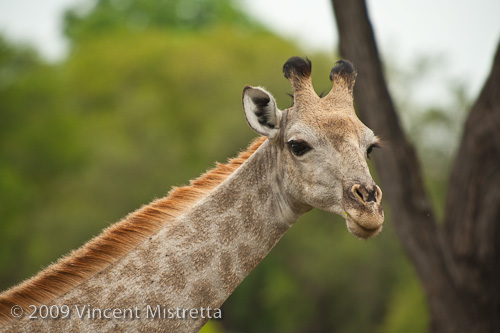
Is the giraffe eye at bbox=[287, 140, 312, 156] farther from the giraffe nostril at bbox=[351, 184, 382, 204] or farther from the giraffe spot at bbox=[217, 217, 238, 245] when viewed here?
the giraffe spot at bbox=[217, 217, 238, 245]

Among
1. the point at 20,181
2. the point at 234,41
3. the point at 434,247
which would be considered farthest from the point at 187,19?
the point at 434,247

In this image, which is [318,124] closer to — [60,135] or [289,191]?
[289,191]

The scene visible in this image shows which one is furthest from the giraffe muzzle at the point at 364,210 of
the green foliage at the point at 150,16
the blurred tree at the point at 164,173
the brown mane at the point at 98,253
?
the green foliage at the point at 150,16

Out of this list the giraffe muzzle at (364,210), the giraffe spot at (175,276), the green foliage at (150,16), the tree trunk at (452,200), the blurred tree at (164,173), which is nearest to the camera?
the giraffe muzzle at (364,210)

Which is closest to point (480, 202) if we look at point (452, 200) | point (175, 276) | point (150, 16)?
point (452, 200)

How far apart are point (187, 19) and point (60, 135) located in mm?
42651

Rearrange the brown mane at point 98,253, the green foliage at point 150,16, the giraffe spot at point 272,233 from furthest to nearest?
the green foliage at point 150,16
the giraffe spot at point 272,233
the brown mane at point 98,253

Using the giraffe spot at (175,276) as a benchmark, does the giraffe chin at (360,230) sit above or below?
above

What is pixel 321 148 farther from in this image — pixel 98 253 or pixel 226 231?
pixel 98 253

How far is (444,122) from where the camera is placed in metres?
49.7

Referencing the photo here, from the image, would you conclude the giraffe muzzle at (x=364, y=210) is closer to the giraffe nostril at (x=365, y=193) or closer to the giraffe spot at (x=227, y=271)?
the giraffe nostril at (x=365, y=193)

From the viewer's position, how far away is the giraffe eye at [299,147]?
5680mm

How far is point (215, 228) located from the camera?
18.7 feet

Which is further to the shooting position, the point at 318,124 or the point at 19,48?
the point at 19,48
